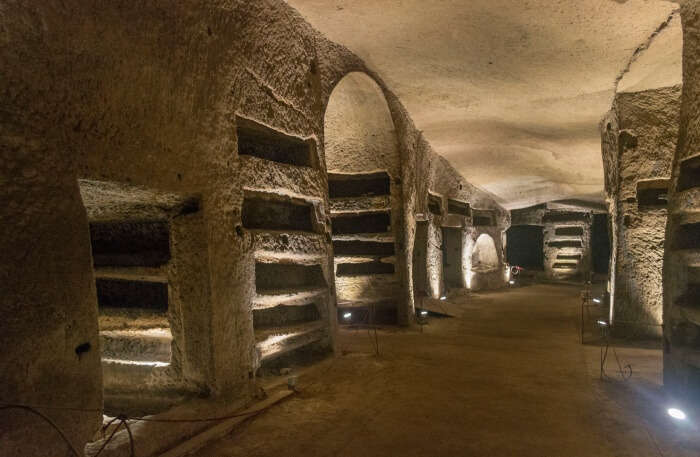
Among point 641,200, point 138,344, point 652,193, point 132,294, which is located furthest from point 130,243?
point 652,193

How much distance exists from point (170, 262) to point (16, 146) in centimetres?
147

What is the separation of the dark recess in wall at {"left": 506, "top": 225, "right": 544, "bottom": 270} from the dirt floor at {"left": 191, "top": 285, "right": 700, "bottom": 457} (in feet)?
41.5

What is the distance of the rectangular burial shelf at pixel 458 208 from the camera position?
10383 millimetres

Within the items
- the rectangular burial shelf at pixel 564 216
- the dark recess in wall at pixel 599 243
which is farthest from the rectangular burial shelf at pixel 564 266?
the dark recess in wall at pixel 599 243

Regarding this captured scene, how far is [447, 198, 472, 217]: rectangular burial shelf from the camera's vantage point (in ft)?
34.1

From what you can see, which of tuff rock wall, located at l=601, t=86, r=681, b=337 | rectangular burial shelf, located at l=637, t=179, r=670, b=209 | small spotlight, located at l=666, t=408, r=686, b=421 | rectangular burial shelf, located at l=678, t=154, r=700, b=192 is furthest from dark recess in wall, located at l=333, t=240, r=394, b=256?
small spotlight, located at l=666, t=408, r=686, b=421

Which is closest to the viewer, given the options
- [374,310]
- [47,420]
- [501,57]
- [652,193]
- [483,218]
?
[47,420]

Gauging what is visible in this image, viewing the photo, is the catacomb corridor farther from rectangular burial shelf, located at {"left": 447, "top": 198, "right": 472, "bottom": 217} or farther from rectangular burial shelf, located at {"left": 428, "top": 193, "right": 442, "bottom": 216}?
rectangular burial shelf, located at {"left": 447, "top": 198, "right": 472, "bottom": 217}

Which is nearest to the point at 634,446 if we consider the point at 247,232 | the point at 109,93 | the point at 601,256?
the point at 247,232

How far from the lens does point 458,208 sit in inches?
427

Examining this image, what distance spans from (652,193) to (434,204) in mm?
4360

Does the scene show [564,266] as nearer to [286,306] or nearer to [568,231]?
[568,231]

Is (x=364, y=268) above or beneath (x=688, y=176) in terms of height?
beneath

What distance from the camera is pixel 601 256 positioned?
16.2 metres
